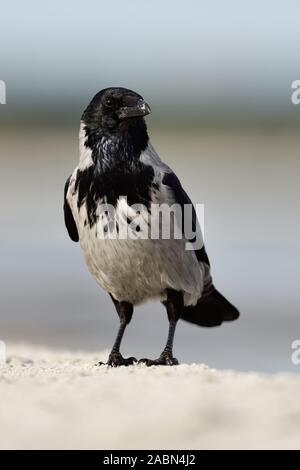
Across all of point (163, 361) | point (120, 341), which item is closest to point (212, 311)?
point (120, 341)

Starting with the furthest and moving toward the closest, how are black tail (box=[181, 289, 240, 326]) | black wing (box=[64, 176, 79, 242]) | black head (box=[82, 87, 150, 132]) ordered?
black tail (box=[181, 289, 240, 326]) < black wing (box=[64, 176, 79, 242]) < black head (box=[82, 87, 150, 132])

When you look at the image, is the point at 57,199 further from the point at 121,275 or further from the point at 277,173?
the point at 121,275

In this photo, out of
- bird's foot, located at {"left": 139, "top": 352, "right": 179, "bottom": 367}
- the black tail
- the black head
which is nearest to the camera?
bird's foot, located at {"left": 139, "top": 352, "right": 179, "bottom": 367}

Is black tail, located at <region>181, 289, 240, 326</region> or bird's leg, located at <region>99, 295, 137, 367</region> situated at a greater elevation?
black tail, located at <region>181, 289, 240, 326</region>

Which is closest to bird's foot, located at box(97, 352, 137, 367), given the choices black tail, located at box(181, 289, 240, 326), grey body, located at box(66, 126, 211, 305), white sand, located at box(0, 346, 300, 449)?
grey body, located at box(66, 126, 211, 305)

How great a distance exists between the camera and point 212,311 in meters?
10.3

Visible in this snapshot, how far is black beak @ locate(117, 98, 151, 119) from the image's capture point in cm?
888

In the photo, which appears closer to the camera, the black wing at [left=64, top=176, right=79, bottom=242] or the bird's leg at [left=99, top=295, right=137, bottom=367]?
the bird's leg at [left=99, top=295, right=137, bottom=367]

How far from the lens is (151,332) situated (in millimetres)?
12477

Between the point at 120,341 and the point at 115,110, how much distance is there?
4.95ft

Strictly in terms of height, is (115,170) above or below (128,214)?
above

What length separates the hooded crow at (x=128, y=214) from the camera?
8711 millimetres

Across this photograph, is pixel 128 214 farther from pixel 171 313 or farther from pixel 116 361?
pixel 116 361

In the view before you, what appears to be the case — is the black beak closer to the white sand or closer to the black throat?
the black throat
